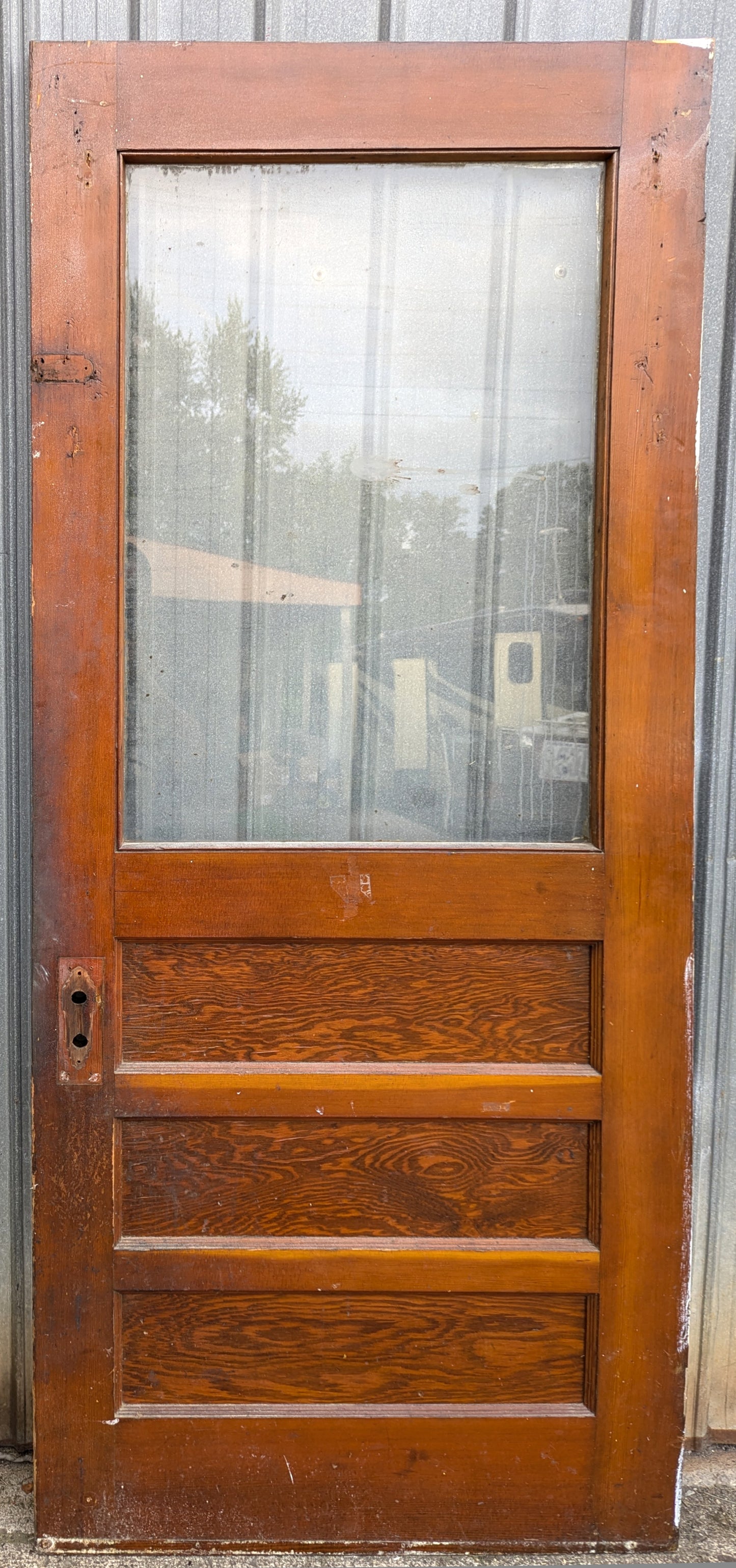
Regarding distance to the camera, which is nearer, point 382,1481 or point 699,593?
point 382,1481

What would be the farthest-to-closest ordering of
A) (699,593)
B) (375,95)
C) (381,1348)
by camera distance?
1. (699,593)
2. (381,1348)
3. (375,95)

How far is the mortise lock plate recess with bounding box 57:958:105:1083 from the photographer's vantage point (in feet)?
5.21

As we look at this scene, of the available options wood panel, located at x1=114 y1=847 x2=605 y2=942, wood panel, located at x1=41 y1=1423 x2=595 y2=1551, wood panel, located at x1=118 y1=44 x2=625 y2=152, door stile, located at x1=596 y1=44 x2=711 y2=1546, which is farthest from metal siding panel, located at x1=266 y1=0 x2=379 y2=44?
wood panel, located at x1=41 y1=1423 x2=595 y2=1551

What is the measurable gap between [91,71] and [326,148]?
1.29 ft

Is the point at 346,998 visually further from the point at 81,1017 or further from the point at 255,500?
the point at 255,500

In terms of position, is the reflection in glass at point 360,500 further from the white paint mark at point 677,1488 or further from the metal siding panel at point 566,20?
the white paint mark at point 677,1488

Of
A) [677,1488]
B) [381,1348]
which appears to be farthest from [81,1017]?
[677,1488]

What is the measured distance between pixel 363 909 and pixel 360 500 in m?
0.69

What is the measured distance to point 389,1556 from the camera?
5.18 feet

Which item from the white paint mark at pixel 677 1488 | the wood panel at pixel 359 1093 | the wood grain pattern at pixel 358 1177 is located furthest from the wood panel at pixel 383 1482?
the wood panel at pixel 359 1093

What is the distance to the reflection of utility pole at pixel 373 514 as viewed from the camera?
1580mm

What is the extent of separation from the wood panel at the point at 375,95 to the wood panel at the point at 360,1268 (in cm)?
181

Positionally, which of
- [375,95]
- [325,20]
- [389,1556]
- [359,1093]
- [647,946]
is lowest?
[389,1556]

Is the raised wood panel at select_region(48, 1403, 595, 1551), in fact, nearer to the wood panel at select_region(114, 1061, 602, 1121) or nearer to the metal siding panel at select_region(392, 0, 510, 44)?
the wood panel at select_region(114, 1061, 602, 1121)
